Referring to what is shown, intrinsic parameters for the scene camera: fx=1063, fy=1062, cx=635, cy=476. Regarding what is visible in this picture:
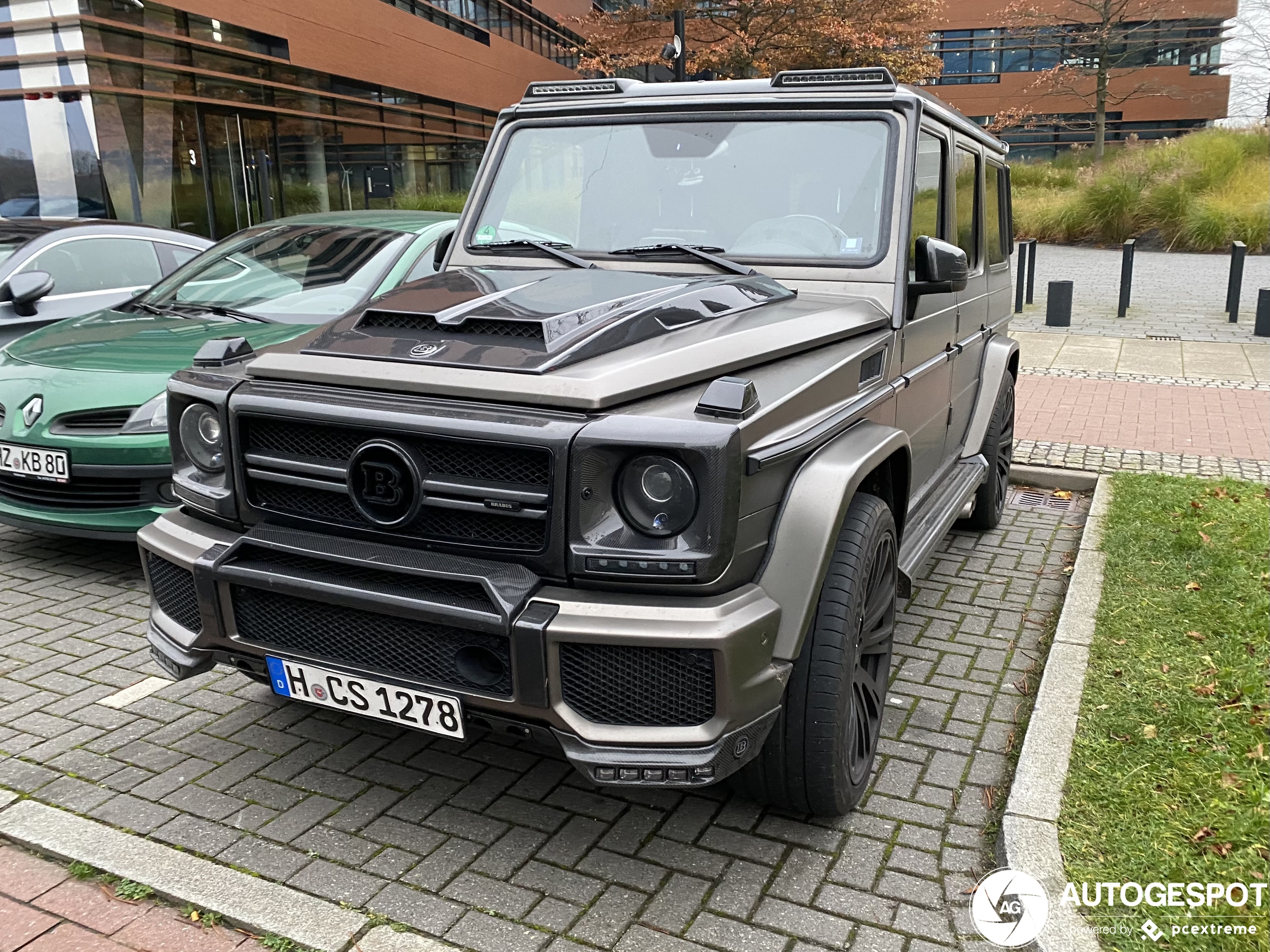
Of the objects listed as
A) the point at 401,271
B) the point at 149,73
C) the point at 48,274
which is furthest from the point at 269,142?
the point at 401,271

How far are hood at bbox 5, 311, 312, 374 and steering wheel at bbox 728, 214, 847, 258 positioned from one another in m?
2.67

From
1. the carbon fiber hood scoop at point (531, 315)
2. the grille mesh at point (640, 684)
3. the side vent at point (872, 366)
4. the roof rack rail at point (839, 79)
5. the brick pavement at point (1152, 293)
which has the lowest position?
the brick pavement at point (1152, 293)

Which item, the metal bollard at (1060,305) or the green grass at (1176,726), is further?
the metal bollard at (1060,305)

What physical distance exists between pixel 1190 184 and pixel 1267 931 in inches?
937

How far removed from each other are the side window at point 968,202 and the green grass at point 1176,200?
18296 mm

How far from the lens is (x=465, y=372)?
2.73 meters

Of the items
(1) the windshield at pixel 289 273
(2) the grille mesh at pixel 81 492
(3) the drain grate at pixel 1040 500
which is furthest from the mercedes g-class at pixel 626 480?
(3) the drain grate at pixel 1040 500

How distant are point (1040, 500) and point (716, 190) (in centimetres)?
404

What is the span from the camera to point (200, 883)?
9.52ft

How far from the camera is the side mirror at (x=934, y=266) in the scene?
3621 millimetres

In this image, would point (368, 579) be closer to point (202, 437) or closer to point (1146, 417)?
point (202, 437)

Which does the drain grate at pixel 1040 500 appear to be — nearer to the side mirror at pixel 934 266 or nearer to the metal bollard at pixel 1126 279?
the side mirror at pixel 934 266

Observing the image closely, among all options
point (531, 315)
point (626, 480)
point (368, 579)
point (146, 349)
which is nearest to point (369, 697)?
point (368, 579)

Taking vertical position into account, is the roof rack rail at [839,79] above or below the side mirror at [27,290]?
above
